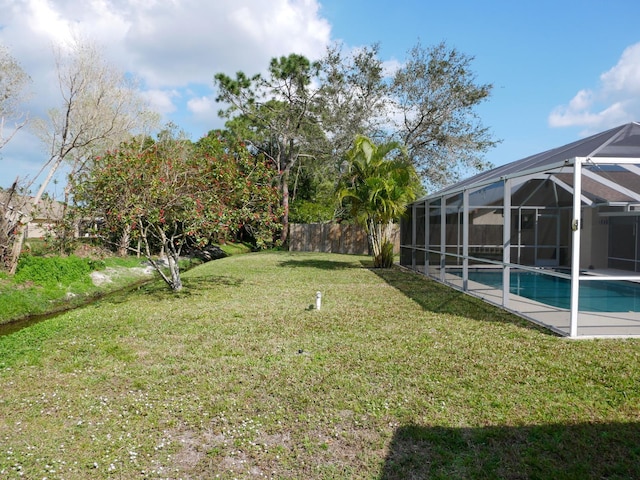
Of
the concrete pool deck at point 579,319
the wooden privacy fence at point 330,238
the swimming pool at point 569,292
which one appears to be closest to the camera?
the concrete pool deck at point 579,319

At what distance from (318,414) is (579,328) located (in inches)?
188

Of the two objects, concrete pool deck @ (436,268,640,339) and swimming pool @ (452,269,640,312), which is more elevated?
concrete pool deck @ (436,268,640,339)

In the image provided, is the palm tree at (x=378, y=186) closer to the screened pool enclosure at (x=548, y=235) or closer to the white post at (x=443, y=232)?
the screened pool enclosure at (x=548, y=235)

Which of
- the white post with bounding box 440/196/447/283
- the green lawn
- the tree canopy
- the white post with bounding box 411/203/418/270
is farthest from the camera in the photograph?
the white post with bounding box 411/203/418/270

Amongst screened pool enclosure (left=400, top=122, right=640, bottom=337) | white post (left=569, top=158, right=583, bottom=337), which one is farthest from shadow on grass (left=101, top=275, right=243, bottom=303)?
white post (left=569, top=158, right=583, bottom=337)

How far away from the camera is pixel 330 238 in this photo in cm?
2456

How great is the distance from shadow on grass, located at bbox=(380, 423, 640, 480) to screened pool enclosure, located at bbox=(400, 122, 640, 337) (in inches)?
124

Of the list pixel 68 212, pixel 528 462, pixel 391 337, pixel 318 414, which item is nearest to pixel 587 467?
pixel 528 462

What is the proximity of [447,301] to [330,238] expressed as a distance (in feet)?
51.2

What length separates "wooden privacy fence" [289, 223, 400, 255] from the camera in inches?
945

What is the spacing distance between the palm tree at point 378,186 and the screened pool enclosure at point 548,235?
0.85 meters

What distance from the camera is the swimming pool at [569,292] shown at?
29.8 feet

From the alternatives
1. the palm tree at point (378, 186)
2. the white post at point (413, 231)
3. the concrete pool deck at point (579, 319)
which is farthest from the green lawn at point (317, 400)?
the white post at point (413, 231)

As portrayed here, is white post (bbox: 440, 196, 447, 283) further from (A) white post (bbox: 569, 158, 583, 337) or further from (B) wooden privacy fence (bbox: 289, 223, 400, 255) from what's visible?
(B) wooden privacy fence (bbox: 289, 223, 400, 255)
